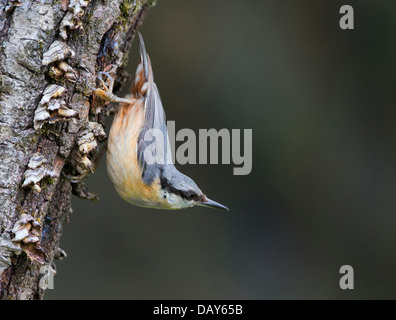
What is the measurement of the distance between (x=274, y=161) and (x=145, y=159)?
2.13 meters

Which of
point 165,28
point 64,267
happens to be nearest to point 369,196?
point 165,28

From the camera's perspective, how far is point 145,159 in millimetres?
2578

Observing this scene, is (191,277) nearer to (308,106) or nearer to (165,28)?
(308,106)

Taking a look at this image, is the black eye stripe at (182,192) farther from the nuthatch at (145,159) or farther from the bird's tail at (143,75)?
the bird's tail at (143,75)

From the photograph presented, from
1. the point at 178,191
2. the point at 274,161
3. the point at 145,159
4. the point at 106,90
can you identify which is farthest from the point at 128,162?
the point at 274,161

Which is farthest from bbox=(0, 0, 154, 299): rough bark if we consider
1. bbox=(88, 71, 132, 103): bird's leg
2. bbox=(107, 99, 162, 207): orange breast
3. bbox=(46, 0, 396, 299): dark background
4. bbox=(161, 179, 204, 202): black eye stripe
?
bbox=(46, 0, 396, 299): dark background

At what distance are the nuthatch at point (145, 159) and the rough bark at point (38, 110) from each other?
0.40 m

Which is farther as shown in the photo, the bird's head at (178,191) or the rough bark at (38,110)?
the bird's head at (178,191)

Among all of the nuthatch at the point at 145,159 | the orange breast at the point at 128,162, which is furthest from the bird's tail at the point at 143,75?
the orange breast at the point at 128,162

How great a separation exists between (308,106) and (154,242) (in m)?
1.93

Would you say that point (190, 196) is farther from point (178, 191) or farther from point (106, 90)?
point (106, 90)

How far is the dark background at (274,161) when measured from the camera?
4.33 meters

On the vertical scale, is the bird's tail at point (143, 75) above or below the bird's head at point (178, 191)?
above

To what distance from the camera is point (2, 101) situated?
1920 mm
